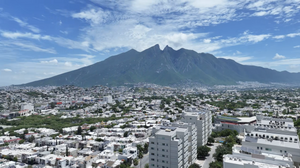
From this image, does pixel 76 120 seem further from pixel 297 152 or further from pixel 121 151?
pixel 297 152

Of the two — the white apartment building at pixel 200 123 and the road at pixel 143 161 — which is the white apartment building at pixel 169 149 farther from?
the white apartment building at pixel 200 123

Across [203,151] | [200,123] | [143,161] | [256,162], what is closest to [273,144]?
[256,162]

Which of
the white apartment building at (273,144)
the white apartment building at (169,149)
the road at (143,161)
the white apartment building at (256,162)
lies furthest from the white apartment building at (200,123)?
the white apartment building at (256,162)

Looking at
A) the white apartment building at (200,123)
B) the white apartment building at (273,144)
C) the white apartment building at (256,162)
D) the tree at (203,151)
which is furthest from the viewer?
the white apartment building at (200,123)

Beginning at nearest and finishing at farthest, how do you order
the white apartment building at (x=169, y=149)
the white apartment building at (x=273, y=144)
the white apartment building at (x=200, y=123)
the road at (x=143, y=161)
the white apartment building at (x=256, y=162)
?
the white apartment building at (x=256, y=162), the white apartment building at (x=273, y=144), the white apartment building at (x=169, y=149), the road at (x=143, y=161), the white apartment building at (x=200, y=123)

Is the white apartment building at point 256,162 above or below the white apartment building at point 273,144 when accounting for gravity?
above

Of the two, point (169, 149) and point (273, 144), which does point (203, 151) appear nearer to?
point (169, 149)

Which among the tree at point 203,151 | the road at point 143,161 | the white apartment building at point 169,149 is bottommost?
the road at point 143,161

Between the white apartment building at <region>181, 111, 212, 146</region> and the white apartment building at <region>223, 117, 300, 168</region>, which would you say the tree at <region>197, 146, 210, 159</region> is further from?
the white apartment building at <region>223, 117, 300, 168</region>

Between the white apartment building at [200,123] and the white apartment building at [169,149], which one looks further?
the white apartment building at [200,123]

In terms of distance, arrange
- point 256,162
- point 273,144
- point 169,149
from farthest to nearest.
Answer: point 169,149 < point 273,144 < point 256,162

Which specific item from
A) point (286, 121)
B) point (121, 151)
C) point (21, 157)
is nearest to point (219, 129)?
point (286, 121)
